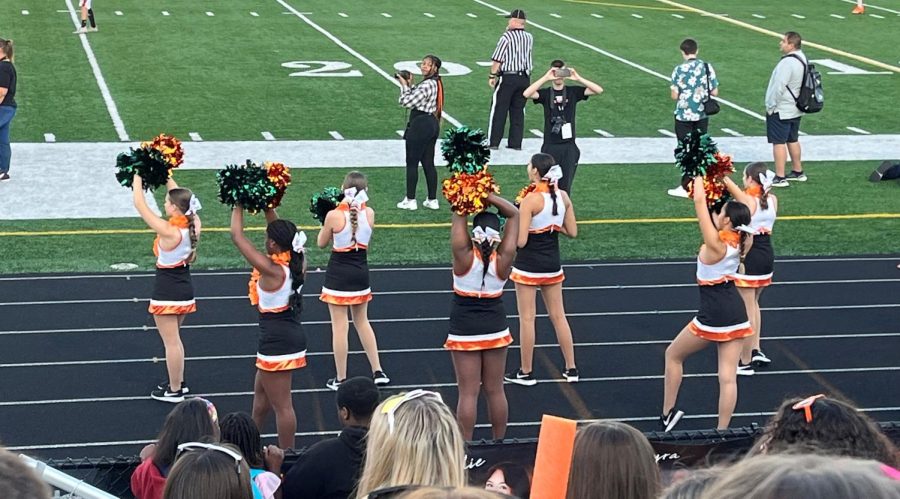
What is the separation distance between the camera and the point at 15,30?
23250 millimetres

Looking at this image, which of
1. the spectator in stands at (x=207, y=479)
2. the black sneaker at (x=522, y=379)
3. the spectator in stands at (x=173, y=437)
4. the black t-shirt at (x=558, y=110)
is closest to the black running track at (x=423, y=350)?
A: the black sneaker at (x=522, y=379)

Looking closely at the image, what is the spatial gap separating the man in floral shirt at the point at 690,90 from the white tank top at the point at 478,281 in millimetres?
6912

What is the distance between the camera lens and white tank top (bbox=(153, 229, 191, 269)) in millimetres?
8117

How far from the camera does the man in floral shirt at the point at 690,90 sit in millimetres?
14023

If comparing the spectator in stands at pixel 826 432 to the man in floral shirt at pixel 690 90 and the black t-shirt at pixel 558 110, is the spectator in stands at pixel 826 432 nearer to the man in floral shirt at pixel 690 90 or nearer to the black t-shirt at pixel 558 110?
the black t-shirt at pixel 558 110

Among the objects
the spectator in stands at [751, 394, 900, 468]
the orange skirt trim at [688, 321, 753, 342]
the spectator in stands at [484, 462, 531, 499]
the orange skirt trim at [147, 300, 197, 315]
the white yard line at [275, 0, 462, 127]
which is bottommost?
the white yard line at [275, 0, 462, 127]

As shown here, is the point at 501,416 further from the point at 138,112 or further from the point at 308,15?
the point at 308,15

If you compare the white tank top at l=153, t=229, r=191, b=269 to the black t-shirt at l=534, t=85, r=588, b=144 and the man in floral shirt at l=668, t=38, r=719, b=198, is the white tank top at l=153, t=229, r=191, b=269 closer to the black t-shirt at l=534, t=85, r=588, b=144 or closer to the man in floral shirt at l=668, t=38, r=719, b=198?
the black t-shirt at l=534, t=85, r=588, b=144

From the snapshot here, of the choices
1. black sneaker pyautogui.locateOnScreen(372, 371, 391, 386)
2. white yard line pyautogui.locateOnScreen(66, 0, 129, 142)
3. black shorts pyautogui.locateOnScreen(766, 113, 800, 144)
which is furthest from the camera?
white yard line pyautogui.locateOnScreen(66, 0, 129, 142)

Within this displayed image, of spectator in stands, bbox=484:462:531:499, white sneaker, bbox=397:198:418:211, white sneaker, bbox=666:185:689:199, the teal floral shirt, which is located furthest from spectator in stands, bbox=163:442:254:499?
the teal floral shirt

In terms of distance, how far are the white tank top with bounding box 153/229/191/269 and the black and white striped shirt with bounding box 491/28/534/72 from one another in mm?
8212

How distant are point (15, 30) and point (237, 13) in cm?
479

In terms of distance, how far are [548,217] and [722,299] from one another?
142 cm

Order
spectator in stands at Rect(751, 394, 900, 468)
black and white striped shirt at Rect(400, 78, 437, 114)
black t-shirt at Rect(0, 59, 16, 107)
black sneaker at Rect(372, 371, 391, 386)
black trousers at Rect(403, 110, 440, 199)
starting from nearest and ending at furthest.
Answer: spectator in stands at Rect(751, 394, 900, 468), black sneaker at Rect(372, 371, 391, 386), black and white striped shirt at Rect(400, 78, 437, 114), black trousers at Rect(403, 110, 440, 199), black t-shirt at Rect(0, 59, 16, 107)
